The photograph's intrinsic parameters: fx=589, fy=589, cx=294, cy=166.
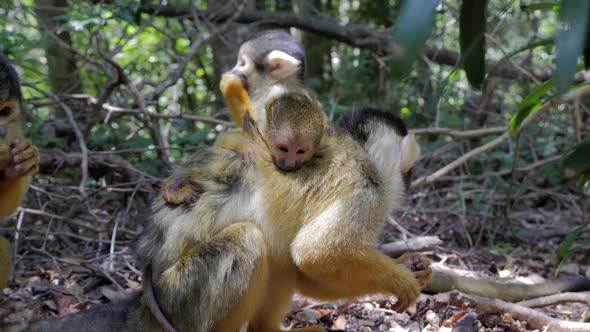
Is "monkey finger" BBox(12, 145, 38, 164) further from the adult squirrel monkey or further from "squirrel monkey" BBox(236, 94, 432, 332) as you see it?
"squirrel monkey" BBox(236, 94, 432, 332)

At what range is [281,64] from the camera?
4766 mm

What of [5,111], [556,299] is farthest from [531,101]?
[5,111]

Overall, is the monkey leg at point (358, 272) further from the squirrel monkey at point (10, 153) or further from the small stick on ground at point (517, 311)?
the squirrel monkey at point (10, 153)

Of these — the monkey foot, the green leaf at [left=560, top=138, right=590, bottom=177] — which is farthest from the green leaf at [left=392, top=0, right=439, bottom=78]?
the monkey foot

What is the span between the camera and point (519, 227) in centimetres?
531

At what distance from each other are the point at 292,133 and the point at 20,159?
136cm

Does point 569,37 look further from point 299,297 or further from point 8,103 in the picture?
point 299,297

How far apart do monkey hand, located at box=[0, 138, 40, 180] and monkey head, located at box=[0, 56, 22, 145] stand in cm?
8

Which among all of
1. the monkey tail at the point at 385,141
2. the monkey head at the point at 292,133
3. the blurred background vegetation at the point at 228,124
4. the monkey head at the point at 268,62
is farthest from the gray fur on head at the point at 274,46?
the monkey head at the point at 292,133

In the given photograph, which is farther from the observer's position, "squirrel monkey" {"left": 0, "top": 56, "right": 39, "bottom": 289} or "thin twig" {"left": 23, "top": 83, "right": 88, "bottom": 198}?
"thin twig" {"left": 23, "top": 83, "right": 88, "bottom": 198}

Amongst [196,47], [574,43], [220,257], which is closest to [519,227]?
[196,47]

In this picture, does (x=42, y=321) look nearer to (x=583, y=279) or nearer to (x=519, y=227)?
(x=583, y=279)

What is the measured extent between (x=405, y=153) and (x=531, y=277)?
1893 millimetres

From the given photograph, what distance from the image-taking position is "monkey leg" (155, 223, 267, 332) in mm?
2529
